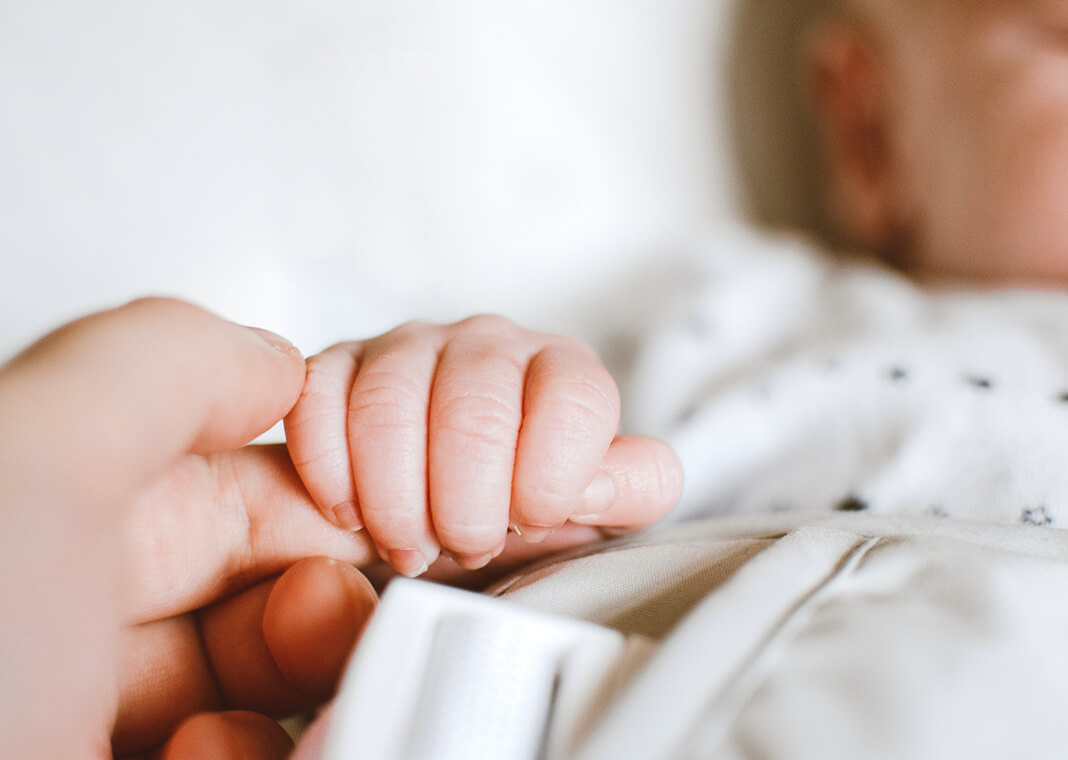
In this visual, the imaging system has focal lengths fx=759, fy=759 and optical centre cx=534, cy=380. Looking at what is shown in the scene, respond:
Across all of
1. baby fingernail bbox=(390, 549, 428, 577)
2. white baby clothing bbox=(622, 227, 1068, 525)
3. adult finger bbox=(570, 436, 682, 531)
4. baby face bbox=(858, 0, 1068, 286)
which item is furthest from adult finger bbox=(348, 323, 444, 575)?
baby face bbox=(858, 0, 1068, 286)

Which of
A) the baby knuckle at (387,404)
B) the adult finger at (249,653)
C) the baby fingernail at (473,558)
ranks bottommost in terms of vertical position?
the adult finger at (249,653)

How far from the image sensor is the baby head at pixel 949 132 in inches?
27.7

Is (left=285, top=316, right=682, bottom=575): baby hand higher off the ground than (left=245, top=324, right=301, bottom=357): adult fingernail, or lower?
lower

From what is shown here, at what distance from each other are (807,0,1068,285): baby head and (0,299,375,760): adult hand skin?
0.66m

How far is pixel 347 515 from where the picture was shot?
0.40m

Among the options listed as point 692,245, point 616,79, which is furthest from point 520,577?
point 616,79

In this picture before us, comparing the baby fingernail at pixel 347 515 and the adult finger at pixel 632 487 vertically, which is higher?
the baby fingernail at pixel 347 515

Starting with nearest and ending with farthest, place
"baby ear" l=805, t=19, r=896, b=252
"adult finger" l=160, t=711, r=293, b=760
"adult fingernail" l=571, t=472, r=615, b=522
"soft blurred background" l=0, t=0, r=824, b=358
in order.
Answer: "adult finger" l=160, t=711, r=293, b=760 → "adult fingernail" l=571, t=472, r=615, b=522 → "soft blurred background" l=0, t=0, r=824, b=358 → "baby ear" l=805, t=19, r=896, b=252

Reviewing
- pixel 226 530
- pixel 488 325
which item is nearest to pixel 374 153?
pixel 488 325

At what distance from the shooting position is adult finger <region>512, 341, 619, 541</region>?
1.29 ft

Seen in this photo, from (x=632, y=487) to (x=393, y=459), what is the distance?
16 centimetres

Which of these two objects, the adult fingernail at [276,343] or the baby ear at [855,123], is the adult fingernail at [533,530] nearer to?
the adult fingernail at [276,343]

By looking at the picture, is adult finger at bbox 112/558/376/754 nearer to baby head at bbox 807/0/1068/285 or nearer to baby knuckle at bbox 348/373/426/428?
baby knuckle at bbox 348/373/426/428

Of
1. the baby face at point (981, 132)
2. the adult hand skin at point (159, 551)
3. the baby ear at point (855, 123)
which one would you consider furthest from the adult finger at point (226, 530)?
the baby ear at point (855, 123)
